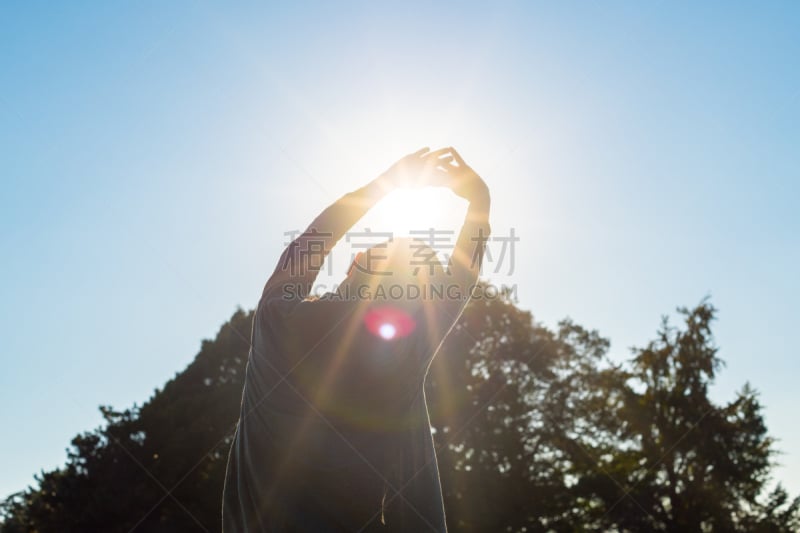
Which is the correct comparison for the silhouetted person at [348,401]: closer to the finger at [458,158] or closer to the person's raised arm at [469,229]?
the person's raised arm at [469,229]

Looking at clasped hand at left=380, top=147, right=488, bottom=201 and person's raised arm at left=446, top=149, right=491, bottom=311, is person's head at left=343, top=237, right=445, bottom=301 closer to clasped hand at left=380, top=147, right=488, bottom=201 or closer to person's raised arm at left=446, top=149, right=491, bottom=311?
person's raised arm at left=446, top=149, right=491, bottom=311

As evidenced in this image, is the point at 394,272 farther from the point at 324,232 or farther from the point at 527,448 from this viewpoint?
the point at 527,448

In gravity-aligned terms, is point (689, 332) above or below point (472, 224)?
above

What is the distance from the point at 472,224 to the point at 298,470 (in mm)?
833

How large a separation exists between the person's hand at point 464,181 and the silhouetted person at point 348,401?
285mm

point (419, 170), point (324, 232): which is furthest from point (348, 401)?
point (419, 170)

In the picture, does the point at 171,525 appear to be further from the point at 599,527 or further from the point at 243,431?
the point at 243,431

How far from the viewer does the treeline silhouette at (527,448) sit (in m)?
19.3

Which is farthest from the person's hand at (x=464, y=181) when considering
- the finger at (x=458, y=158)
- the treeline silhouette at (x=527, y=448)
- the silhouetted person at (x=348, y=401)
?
the treeline silhouette at (x=527, y=448)

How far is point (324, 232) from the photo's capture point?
1530mm

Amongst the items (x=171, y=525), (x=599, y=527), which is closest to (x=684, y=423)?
Result: (x=599, y=527)

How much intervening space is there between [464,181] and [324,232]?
503mm

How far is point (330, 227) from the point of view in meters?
1.54

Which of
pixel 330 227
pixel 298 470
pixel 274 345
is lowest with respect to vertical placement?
pixel 298 470
